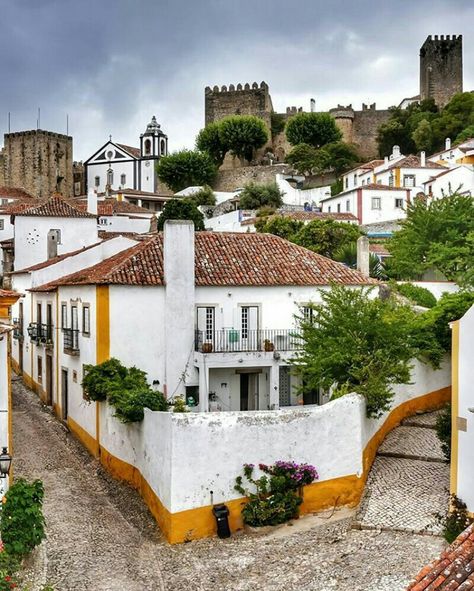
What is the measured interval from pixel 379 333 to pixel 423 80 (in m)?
78.0

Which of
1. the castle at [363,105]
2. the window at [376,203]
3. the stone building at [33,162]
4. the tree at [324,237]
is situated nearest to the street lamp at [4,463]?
the tree at [324,237]

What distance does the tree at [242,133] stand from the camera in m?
76.0

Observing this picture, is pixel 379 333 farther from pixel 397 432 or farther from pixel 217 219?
pixel 217 219

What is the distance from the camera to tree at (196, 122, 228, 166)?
76188mm

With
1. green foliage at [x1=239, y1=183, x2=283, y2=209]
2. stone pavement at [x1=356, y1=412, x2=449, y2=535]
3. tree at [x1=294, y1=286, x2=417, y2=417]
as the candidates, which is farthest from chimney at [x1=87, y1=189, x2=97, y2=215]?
stone pavement at [x1=356, y1=412, x2=449, y2=535]

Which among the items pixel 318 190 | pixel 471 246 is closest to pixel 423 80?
pixel 318 190

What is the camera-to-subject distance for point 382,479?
16.9 meters

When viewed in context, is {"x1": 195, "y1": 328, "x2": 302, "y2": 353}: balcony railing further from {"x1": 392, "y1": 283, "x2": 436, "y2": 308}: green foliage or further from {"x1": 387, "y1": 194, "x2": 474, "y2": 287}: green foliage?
{"x1": 387, "y1": 194, "x2": 474, "y2": 287}: green foliage

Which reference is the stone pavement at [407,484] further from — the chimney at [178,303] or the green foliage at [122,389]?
the chimney at [178,303]

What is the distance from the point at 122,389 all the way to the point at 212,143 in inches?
2359

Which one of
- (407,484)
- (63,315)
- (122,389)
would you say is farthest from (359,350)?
(63,315)

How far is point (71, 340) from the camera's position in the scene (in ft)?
76.7

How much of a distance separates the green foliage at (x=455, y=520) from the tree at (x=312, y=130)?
216 feet

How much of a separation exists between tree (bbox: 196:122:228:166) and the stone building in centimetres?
1724
